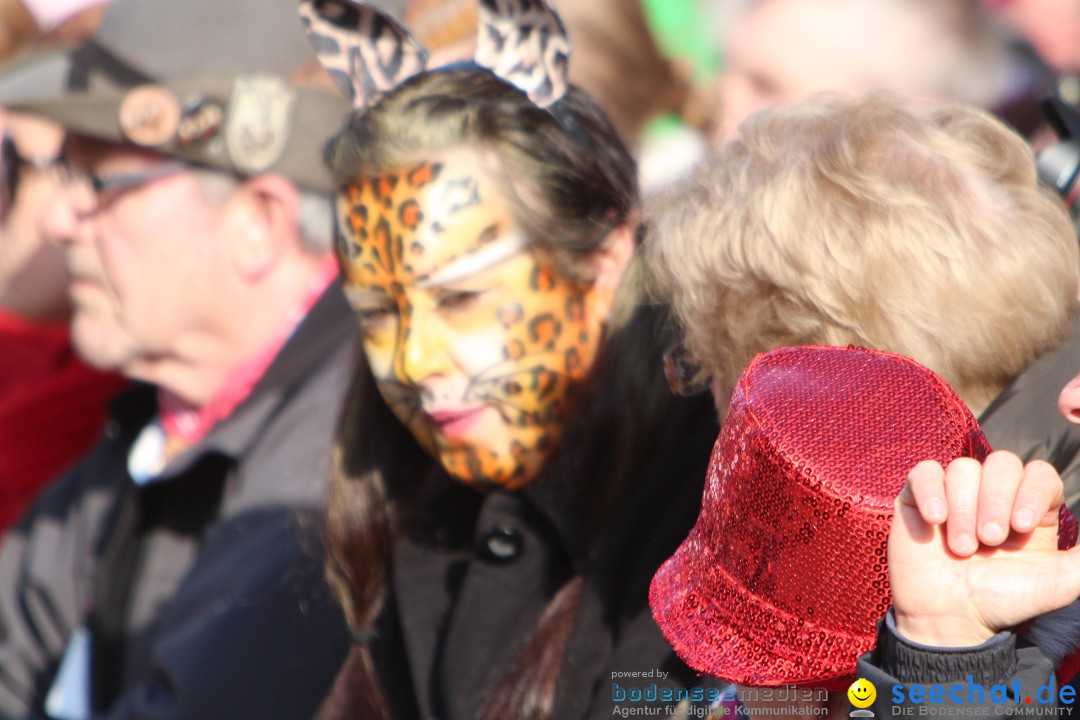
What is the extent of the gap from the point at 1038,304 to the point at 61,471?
305 centimetres

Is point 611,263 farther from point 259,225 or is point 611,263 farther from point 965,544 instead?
point 259,225

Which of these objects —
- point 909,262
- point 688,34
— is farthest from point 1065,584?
point 688,34

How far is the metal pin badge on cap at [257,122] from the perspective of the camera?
116 inches

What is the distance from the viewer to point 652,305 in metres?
1.88

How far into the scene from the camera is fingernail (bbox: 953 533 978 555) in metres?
1.04

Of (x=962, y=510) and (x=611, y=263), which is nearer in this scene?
(x=962, y=510)

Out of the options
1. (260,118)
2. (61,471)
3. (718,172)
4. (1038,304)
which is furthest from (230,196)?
(1038,304)

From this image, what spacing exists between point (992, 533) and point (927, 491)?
6 cm

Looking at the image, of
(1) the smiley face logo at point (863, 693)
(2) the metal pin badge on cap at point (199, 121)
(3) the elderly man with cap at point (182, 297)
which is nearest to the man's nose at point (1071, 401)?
(1) the smiley face logo at point (863, 693)

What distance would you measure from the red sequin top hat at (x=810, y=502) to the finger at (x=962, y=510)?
96 millimetres

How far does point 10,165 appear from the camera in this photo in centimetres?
343

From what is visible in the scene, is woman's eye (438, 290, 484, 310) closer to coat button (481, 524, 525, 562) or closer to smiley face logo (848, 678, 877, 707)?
coat button (481, 524, 525, 562)

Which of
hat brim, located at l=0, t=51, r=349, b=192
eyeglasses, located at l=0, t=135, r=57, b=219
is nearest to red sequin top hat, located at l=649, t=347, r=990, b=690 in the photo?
hat brim, located at l=0, t=51, r=349, b=192

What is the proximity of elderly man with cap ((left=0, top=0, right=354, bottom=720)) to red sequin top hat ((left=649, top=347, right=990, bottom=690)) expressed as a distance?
5.13ft
